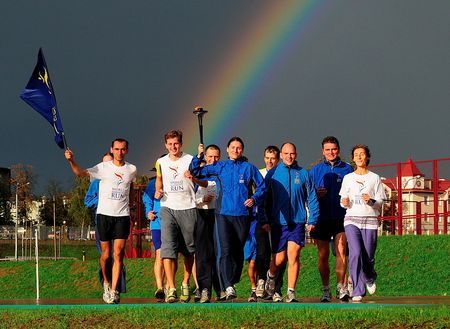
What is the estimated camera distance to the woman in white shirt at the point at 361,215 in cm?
1354

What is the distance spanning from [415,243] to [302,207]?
11857 mm

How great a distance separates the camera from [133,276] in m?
28.5

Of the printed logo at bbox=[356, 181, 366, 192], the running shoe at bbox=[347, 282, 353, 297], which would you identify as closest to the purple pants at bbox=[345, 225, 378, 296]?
the printed logo at bbox=[356, 181, 366, 192]

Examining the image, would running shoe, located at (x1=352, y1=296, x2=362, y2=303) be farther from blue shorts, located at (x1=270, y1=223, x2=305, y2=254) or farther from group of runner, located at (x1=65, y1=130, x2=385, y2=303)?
blue shorts, located at (x1=270, y1=223, x2=305, y2=254)

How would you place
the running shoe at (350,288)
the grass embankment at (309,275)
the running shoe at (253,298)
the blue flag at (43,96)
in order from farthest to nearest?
1. the grass embankment at (309,275)
2. the blue flag at (43,96)
3. the running shoe at (350,288)
4. the running shoe at (253,298)

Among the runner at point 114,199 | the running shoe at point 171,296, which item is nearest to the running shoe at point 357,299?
the running shoe at point 171,296

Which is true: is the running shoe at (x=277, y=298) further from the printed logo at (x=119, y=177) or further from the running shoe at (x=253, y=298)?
the printed logo at (x=119, y=177)

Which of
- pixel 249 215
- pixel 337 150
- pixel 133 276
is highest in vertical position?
pixel 337 150

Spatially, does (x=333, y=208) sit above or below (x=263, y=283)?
above

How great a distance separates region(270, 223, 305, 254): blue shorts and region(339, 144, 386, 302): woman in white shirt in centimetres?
69

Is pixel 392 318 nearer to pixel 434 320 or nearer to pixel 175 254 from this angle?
pixel 434 320

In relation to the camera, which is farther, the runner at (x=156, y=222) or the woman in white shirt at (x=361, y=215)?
the runner at (x=156, y=222)

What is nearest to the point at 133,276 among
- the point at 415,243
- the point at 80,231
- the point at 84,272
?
the point at 84,272

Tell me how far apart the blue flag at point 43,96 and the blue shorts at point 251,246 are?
3418mm
